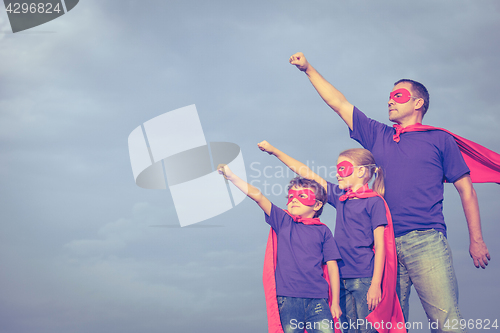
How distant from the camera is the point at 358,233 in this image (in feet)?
13.1

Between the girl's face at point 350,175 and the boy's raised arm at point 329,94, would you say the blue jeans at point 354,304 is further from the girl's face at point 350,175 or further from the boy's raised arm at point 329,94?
the boy's raised arm at point 329,94

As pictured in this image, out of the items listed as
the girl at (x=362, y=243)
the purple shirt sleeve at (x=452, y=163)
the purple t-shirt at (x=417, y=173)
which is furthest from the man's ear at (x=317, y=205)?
the purple shirt sleeve at (x=452, y=163)

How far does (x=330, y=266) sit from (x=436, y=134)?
5.08 feet

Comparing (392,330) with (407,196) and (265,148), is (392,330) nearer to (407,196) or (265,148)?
(407,196)

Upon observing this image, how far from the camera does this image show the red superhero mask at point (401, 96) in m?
4.18

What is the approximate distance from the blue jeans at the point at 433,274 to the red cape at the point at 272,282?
2.54 ft

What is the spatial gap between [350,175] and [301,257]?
0.92 meters

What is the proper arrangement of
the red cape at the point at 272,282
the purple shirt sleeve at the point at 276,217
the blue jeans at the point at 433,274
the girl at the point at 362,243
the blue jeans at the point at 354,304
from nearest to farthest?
the blue jeans at the point at 433,274 → the girl at the point at 362,243 → the blue jeans at the point at 354,304 → the red cape at the point at 272,282 → the purple shirt sleeve at the point at 276,217

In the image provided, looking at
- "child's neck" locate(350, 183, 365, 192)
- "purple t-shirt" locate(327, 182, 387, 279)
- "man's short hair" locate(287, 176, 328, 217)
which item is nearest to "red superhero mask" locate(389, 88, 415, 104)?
"child's neck" locate(350, 183, 365, 192)

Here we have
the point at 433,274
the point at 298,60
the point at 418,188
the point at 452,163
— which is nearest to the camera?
the point at 433,274

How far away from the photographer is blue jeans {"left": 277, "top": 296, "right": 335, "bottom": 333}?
3.82m

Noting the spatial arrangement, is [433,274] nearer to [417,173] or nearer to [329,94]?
[417,173]

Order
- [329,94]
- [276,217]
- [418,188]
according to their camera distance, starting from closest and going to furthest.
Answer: [418,188] < [329,94] < [276,217]

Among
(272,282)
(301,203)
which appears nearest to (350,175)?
(301,203)
